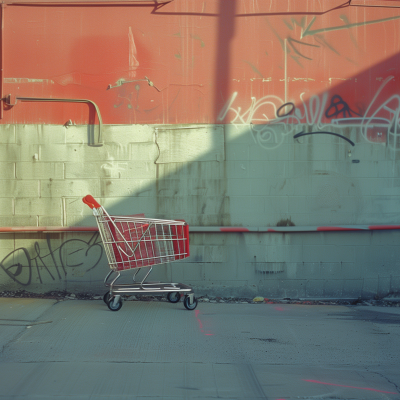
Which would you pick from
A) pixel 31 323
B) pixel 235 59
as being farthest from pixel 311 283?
pixel 31 323

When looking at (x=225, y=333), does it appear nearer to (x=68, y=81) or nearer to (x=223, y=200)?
(x=223, y=200)

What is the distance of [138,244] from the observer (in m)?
5.64

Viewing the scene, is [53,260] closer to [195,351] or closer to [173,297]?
[173,297]

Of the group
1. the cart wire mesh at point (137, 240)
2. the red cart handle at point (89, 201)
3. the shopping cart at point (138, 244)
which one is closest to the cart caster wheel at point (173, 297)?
the shopping cart at point (138, 244)

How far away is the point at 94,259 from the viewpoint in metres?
6.60

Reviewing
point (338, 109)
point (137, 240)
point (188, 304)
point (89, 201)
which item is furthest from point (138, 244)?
point (338, 109)

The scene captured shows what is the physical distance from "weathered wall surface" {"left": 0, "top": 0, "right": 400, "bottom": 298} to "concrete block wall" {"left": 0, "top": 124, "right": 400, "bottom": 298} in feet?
0.07

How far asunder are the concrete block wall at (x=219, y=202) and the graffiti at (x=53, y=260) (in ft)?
0.05

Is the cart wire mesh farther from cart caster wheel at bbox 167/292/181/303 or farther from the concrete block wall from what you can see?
the concrete block wall

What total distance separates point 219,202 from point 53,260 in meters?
2.48

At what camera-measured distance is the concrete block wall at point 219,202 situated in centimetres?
657

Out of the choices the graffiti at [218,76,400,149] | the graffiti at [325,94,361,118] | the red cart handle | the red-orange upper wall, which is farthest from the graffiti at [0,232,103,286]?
the graffiti at [325,94,361,118]

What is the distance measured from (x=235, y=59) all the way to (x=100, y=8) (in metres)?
2.01

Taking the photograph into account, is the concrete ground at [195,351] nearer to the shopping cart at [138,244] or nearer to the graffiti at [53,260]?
the shopping cart at [138,244]
